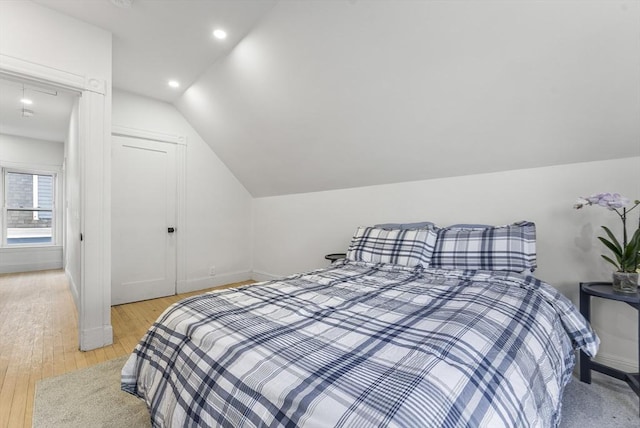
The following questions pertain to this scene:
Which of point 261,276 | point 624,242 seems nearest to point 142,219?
point 261,276

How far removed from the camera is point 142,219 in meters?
3.63

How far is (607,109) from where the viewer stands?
1.79 m

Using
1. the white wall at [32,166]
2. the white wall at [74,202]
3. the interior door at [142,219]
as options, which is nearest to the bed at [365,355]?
the white wall at [74,202]

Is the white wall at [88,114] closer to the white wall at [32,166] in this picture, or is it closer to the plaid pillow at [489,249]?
the plaid pillow at [489,249]

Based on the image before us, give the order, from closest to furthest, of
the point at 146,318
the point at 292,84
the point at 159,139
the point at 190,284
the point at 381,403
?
the point at 381,403
the point at 292,84
the point at 146,318
the point at 159,139
the point at 190,284

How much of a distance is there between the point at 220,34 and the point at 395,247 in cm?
231

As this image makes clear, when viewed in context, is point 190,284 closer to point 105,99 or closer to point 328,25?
point 105,99

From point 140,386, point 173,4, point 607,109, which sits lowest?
point 140,386

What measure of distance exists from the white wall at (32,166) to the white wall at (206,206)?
11.6ft

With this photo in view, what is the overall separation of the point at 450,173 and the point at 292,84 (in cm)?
162

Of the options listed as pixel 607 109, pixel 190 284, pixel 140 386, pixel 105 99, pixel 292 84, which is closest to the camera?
pixel 140 386

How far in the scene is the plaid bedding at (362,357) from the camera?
0.75 m

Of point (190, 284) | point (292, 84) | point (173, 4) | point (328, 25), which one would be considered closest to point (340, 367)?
point (328, 25)

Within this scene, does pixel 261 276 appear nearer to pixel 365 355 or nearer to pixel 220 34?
pixel 220 34
